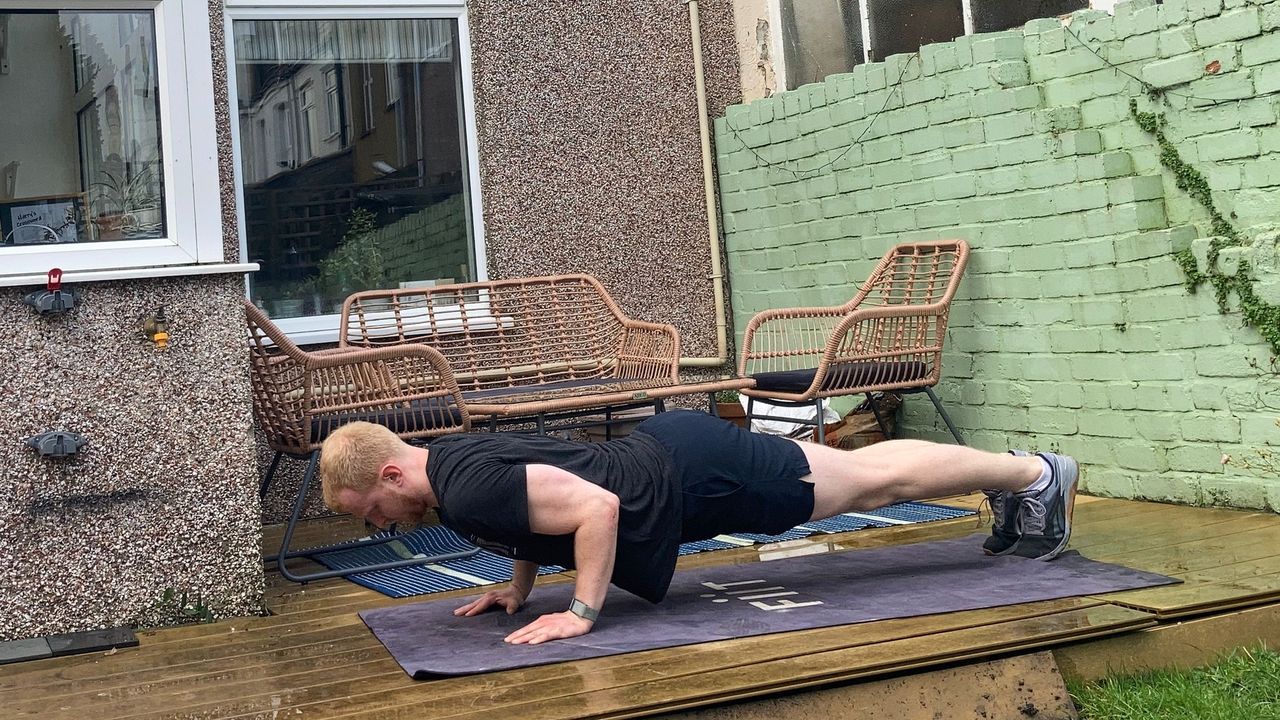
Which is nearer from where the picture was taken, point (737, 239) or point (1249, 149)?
point (1249, 149)

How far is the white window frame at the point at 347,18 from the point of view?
237 inches

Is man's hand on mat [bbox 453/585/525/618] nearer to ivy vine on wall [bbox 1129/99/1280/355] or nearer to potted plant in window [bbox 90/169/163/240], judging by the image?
potted plant in window [bbox 90/169/163/240]

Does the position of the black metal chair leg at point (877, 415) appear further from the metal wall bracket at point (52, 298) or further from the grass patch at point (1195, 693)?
the metal wall bracket at point (52, 298)

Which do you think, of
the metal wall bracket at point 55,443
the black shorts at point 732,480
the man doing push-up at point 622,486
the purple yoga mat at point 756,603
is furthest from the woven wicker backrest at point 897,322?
the metal wall bracket at point 55,443

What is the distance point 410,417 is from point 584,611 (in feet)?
5.36

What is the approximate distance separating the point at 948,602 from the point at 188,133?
7.85ft

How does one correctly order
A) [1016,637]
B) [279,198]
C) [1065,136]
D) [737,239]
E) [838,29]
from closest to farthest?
[1016,637]
[1065,136]
[279,198]
[838,29]
[737,239]

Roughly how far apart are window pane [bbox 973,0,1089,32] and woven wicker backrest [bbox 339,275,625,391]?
2012mm

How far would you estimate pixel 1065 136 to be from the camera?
5.03 metres

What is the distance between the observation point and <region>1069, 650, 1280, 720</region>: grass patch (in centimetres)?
276

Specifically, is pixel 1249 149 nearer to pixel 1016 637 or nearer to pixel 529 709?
pixel 1016 637

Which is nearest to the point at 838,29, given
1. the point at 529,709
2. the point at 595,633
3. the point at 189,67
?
the point at 189,67

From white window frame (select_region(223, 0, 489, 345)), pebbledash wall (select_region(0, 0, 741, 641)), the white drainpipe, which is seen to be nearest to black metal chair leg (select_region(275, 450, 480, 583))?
pebbledash wall (select_region(0, 0, 741, 641))

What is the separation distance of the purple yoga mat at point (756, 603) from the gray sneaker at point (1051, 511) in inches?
1.9
